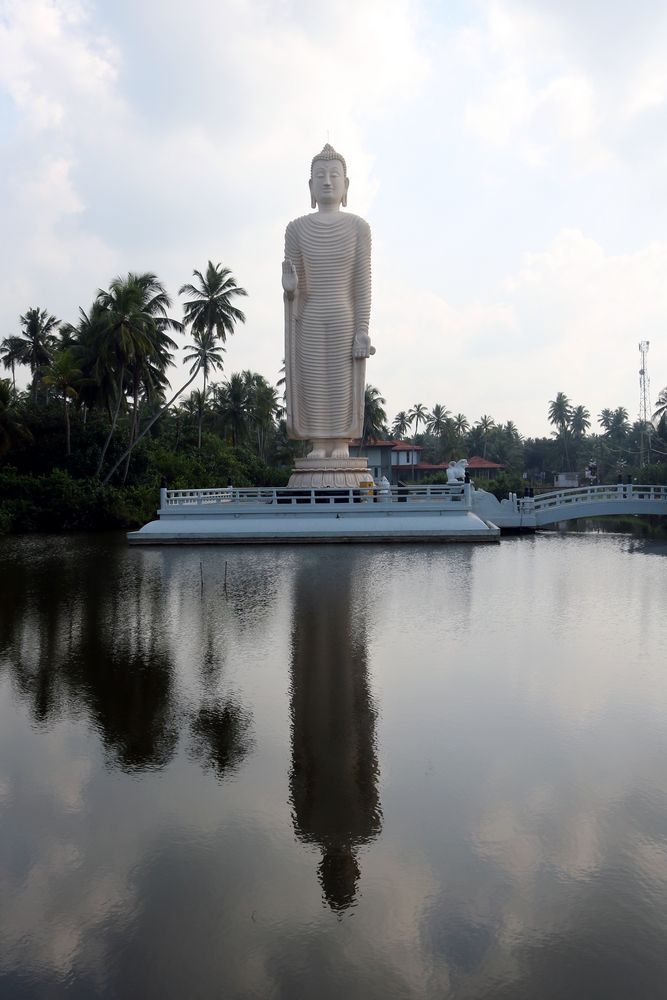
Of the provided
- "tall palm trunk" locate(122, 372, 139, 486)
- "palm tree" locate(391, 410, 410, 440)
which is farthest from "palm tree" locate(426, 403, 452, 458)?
"tall palm trunk" locate(122, 372, 139, 486)

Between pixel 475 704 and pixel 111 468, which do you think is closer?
pixel 475 704

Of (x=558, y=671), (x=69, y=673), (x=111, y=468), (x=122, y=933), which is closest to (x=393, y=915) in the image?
(x=122, y=933)

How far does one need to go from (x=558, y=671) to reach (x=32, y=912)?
6405 millimetres

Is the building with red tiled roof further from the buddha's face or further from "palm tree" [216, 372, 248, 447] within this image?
the buddha's face

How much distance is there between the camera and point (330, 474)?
92.9 ft

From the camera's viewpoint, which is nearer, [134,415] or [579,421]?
[134,415]

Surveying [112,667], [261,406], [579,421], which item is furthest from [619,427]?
[112,667]

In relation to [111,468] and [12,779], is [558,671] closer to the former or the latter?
[12,779]

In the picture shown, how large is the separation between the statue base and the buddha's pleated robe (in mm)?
1251

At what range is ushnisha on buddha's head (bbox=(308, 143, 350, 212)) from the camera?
29031 millimetres

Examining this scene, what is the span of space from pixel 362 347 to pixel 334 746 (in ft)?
77.3

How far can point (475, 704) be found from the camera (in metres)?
7.72

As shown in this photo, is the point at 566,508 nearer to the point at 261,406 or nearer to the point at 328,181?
the point at 328,181

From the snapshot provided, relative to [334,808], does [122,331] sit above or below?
above
